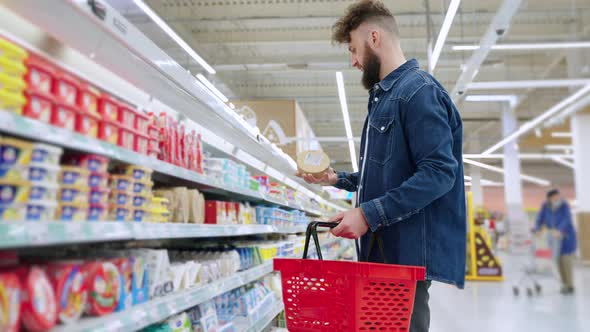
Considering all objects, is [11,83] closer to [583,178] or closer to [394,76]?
[394,76]

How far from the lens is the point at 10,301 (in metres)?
1.03

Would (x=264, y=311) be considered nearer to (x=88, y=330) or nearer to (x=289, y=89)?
(x=88, y=330)

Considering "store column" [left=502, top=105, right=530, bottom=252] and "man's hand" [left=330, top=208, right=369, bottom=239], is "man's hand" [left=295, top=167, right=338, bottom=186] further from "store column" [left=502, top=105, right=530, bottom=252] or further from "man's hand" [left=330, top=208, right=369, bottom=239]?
"store column" [left=502, top=105, right=530, bottom=252]

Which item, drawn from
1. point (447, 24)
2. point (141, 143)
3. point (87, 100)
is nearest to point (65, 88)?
point (87, 100)

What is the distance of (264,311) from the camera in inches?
124

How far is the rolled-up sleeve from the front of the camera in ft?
5.11

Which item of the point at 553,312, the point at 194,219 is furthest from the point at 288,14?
the point at 194,219

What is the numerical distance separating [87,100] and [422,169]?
3.41 ft

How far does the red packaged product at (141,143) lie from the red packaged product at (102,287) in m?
Answer: 0.39

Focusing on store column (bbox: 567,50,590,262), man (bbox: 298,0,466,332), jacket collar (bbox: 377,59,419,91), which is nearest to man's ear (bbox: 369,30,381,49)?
man (bbox: 298,0,466,332)

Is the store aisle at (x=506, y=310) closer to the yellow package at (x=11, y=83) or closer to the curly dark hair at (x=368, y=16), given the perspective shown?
the curly dark hair at (x=368, y=16)

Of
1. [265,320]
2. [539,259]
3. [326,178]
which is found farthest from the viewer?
[539,259]

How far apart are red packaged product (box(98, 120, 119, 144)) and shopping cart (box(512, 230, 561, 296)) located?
7341mm

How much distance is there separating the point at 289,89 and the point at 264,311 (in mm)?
10397
